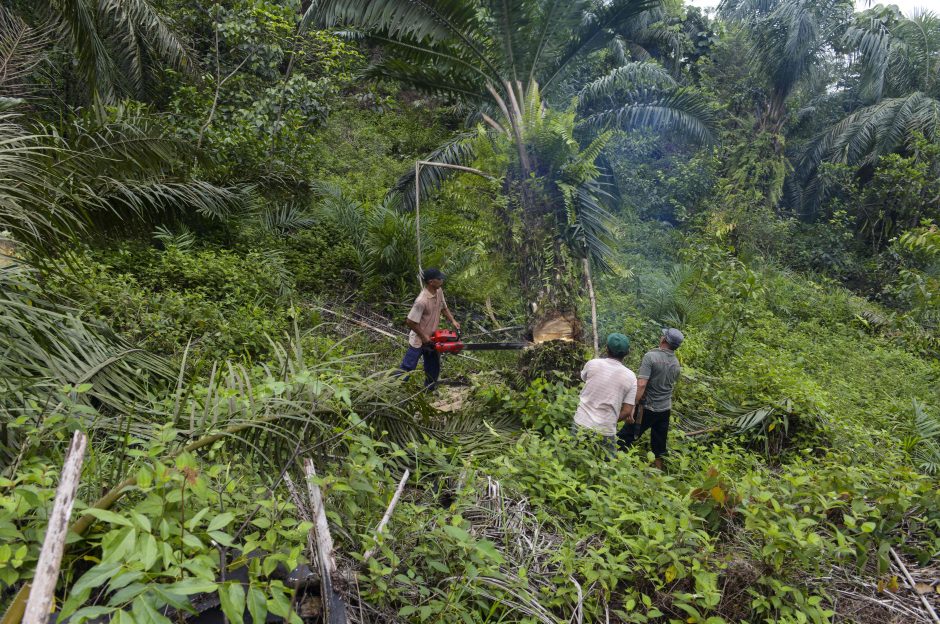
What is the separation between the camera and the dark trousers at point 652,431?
5324mm

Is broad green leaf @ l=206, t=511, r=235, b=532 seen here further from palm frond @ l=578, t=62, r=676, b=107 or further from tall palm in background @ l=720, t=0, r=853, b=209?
tall palm in background @ l=720, t=0, r=853, b=209

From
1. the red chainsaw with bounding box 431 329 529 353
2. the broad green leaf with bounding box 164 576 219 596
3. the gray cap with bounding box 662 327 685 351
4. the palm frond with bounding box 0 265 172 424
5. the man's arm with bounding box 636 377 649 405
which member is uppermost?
the gray cap with bounding box 662 327 685 351

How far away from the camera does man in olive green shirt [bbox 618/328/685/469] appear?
526 cm

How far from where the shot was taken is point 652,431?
213 inches

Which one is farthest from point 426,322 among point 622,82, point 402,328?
point 622,82

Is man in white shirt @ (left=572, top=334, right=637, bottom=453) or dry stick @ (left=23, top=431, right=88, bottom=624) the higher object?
dry stick @ (left=23, top=431, right=88, bottom=624)

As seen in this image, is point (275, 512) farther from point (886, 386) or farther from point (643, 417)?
point (886, 386)

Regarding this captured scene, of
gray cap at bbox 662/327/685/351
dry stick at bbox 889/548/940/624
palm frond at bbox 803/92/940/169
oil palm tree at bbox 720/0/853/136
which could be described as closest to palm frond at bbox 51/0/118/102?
gray cap at bbox 662/327/685/351

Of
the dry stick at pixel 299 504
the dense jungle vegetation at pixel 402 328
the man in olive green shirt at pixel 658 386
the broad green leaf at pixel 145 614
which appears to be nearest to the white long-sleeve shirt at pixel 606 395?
the dense jungle vegetation at pixel 402 328

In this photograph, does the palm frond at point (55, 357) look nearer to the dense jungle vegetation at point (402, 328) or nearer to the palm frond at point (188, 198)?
the dense jungle vegetation at point (402, 328)

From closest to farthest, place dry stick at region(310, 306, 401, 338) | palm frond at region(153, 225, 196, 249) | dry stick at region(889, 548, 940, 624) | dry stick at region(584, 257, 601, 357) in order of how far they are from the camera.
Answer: dry stick at region(889, 548, 940, 624) → dry stick at region(584, 257, 601, 357) → palm frond at region(153, 225, 196, 249) → dry stick at region(310, 306, 401, 338)

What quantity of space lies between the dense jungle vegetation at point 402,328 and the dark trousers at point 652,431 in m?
0.15

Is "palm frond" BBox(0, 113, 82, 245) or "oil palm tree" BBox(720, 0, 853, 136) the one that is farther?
"oil palm tree" BBox(720, 0, 853, 136)

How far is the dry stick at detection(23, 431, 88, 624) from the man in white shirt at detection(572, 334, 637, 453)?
369 cm
